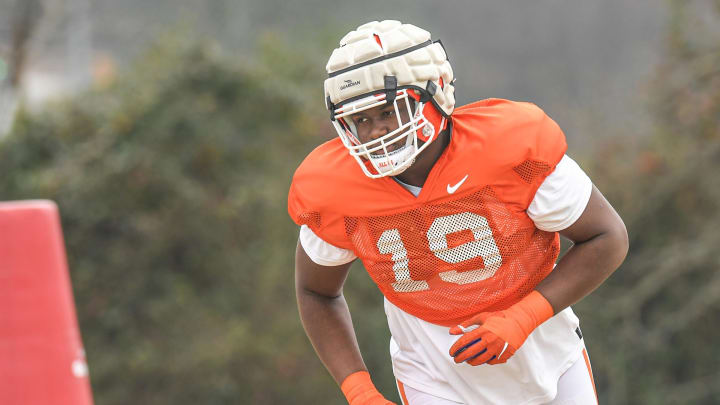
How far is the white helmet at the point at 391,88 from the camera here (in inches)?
107

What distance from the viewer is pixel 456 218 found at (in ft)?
9.14

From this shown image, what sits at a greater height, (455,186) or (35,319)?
(455,186)

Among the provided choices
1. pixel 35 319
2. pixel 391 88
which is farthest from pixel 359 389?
pixel 35 319

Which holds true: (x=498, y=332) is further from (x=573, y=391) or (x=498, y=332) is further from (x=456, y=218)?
(x=573, y=391)

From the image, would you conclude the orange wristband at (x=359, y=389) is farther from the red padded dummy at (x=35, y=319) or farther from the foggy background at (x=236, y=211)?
the foggy background at (x=236, y=211)

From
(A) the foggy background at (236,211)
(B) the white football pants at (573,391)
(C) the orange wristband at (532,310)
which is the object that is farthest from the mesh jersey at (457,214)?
(A) the foggy background at (236,211)

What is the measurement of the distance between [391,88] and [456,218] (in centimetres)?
44

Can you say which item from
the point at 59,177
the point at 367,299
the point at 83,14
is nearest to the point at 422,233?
the point at 59,177

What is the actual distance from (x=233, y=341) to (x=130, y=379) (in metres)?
1.25

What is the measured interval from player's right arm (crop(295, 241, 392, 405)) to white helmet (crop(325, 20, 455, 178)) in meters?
0.45

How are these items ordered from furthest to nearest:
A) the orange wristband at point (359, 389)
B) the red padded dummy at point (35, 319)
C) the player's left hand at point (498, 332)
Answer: the red padded dummy at point (35, 319)
the orange wristband at point (359, 389)
the player's left hand at point (498, 332)

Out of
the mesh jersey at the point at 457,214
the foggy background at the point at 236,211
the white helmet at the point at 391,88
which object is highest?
the white helmet at the point at 391,88

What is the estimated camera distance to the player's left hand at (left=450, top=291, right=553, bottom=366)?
8.70ft

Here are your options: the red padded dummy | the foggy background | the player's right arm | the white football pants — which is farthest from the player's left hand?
the foggy background
